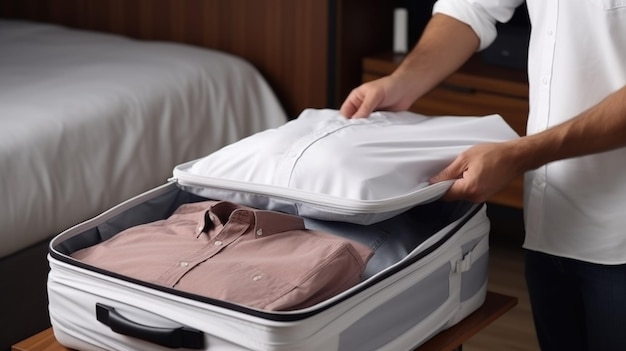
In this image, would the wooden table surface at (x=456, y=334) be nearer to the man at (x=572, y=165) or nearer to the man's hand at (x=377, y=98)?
the man at (x=572, y=165)

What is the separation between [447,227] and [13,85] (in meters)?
1.68

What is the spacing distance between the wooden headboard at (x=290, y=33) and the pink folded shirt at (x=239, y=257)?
173cm

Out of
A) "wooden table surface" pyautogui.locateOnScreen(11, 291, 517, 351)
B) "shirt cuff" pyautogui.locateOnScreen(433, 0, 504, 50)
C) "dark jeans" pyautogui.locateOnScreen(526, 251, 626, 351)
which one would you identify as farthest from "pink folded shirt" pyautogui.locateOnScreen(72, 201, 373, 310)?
"shirt cuff" pyautogui.locateOnScreen(433, 0, 504, 50)

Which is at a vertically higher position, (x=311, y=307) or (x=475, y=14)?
(x=475, y=14)

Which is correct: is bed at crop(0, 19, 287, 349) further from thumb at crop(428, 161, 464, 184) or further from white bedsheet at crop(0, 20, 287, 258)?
thumb at crop(428, 161, 464, 184)

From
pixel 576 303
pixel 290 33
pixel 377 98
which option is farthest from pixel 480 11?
pixel 290 33

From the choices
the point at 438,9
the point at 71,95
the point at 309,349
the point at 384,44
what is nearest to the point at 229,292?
the point at 309,349

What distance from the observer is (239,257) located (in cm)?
135

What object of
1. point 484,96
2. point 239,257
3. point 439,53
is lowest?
point 484,96

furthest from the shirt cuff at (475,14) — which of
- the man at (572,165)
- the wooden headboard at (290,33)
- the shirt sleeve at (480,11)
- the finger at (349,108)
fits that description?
the wooden headboard at (290,33)

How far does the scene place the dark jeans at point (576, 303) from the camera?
64.6 inches

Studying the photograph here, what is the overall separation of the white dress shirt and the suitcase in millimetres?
168

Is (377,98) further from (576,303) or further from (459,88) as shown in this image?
(459,88)

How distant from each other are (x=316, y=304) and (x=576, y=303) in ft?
2.00
